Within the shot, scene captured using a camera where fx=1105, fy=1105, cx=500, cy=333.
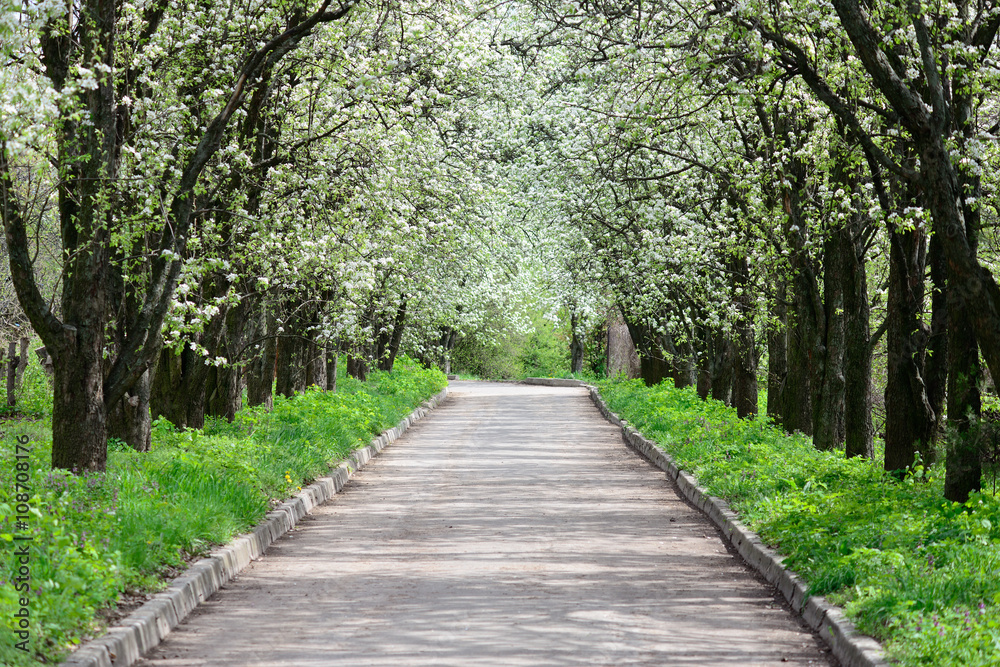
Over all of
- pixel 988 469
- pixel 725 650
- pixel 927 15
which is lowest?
pixel 725 650

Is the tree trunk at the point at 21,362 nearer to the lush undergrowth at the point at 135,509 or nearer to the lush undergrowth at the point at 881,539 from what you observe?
the lush undergrowth at the point at 135,509

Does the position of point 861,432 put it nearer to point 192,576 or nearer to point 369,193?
point 369,193

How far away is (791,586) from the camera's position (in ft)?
25.6

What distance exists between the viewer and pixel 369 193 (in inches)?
626

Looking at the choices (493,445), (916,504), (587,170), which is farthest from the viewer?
(587,170)

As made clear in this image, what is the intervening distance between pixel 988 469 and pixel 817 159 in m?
4.70

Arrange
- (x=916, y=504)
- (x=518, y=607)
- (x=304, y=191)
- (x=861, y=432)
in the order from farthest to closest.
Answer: (x=304, y=191), (x=861, y=432), (x=916, y=504), (x=518, y=607)

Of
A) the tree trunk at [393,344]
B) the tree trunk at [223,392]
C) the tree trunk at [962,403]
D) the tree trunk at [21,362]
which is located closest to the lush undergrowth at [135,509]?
the tree trunk at [223,392]

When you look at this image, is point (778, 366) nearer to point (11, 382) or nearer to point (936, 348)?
point (936, 348)

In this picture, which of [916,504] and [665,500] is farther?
[665,500]

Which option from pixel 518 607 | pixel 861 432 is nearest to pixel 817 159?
pixel 861 432

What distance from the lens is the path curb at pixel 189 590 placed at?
5.88 m

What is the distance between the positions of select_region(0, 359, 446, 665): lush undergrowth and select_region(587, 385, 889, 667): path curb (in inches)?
163

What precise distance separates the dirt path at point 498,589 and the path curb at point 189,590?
0.11 meters
